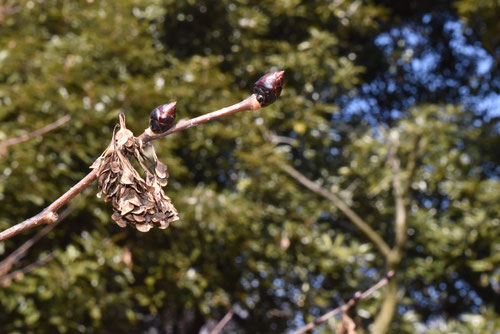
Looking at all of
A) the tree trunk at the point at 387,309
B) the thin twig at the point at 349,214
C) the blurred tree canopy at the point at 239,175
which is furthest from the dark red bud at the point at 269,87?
the thin twig at the point at 349,214

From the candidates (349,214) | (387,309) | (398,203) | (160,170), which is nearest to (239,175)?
(349,214)

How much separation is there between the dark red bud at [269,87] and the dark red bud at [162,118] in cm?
9

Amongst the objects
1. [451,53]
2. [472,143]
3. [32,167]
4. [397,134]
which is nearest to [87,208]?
[32,167]

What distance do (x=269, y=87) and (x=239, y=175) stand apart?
143 inches

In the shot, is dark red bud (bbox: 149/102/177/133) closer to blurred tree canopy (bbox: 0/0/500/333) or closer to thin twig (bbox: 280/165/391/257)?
blurred tree canopy (bbox: 0/0/500/333)

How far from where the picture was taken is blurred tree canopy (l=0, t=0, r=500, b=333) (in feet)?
11.6

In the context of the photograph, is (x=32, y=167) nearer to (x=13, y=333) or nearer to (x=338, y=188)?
(x=13, y=333)

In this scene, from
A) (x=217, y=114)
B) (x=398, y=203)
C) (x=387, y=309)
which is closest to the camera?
(x=217, y=114)

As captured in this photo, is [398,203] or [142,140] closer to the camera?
[142,140]

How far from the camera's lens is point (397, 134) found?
14.2ft

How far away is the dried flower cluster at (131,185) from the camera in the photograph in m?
0.75

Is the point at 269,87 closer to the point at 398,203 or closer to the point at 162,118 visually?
the point at 162,118

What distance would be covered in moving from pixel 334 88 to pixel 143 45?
53.6 inches

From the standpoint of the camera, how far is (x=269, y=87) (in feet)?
2.40
